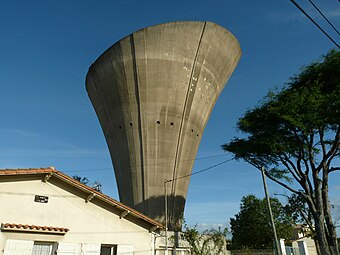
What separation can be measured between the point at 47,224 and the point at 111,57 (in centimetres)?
1673

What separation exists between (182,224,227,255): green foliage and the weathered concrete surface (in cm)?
371

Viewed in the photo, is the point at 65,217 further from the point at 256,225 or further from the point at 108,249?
the point at 256,225

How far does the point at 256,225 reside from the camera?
36344 mm

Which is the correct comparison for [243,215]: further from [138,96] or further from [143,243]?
[143,243]

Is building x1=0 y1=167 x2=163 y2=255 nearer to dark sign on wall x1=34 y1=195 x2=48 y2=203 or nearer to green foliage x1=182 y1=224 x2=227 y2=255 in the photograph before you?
dark sign on wall x1=34 y1=195 x2=48 y2=203

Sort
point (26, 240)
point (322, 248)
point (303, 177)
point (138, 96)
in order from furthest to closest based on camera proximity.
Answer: point (138, 96), point (303, 177), point (322, 248), point (26, 240)

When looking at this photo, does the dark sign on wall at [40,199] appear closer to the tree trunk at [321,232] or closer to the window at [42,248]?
the window at [42,248]

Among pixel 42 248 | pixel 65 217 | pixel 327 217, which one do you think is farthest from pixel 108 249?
pixel 327 217

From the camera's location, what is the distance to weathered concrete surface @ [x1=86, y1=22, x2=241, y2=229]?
69.1 ft

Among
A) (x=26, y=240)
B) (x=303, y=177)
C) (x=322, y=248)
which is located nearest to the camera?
(x=26, y=240)

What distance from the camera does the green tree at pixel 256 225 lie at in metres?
35.1

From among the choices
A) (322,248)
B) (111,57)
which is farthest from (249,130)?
(111,57)

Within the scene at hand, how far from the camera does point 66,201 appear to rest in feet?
34.9

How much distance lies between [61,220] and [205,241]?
1014 cm
